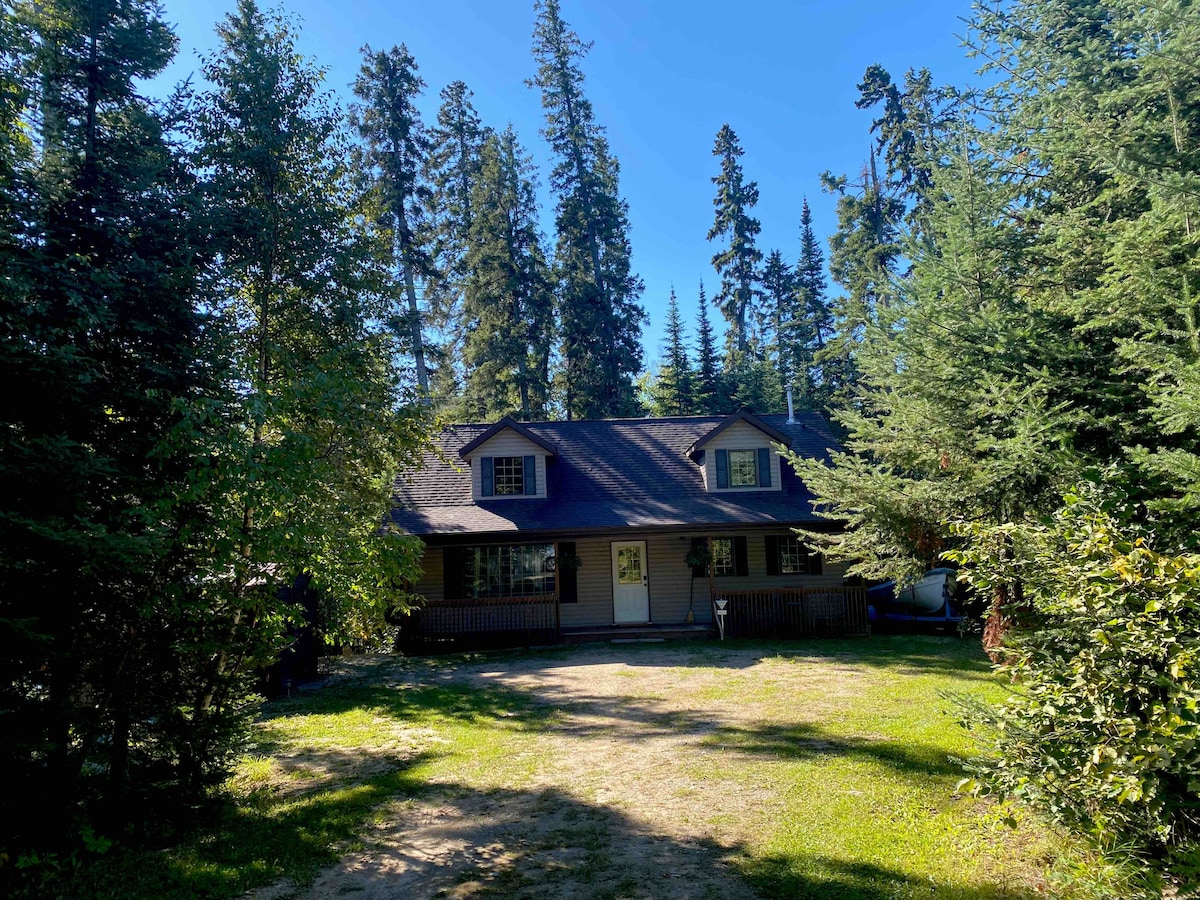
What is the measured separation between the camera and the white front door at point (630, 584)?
17.5m

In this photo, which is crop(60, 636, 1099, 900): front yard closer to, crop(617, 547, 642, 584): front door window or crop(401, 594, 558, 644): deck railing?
crop(401, 594, 558, 644): deck railing

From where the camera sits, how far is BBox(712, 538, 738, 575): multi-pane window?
17766 mm

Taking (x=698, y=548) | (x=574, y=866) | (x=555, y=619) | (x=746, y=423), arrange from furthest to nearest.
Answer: (x=746, y=423)
(x=698, y=548)
(x=555, y=619)
(x=574, y=866)

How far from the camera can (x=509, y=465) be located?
1798 cm

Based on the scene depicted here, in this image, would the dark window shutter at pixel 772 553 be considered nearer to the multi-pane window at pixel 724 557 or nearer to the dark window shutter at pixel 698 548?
the multi-pane window at pixel 724 557

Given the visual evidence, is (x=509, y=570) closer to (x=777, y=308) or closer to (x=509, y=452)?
(x=509, y=452)

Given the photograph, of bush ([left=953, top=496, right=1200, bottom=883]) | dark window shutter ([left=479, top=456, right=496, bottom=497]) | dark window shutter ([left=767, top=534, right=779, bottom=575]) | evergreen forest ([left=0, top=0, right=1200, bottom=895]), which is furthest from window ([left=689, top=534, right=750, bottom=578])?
bush ([left=953, top=496, right=1200, bottom=883])

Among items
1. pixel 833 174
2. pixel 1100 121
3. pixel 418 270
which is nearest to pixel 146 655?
pixel 1100 121

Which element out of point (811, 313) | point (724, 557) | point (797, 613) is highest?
point (811, 313)

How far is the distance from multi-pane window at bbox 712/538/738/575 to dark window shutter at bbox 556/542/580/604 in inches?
154

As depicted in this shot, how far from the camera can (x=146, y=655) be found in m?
6.03

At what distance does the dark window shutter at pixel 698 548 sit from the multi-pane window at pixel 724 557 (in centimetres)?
58

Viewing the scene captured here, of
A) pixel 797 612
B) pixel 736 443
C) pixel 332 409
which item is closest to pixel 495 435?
pixel 736 443

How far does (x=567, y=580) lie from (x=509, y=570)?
5.30 ft
